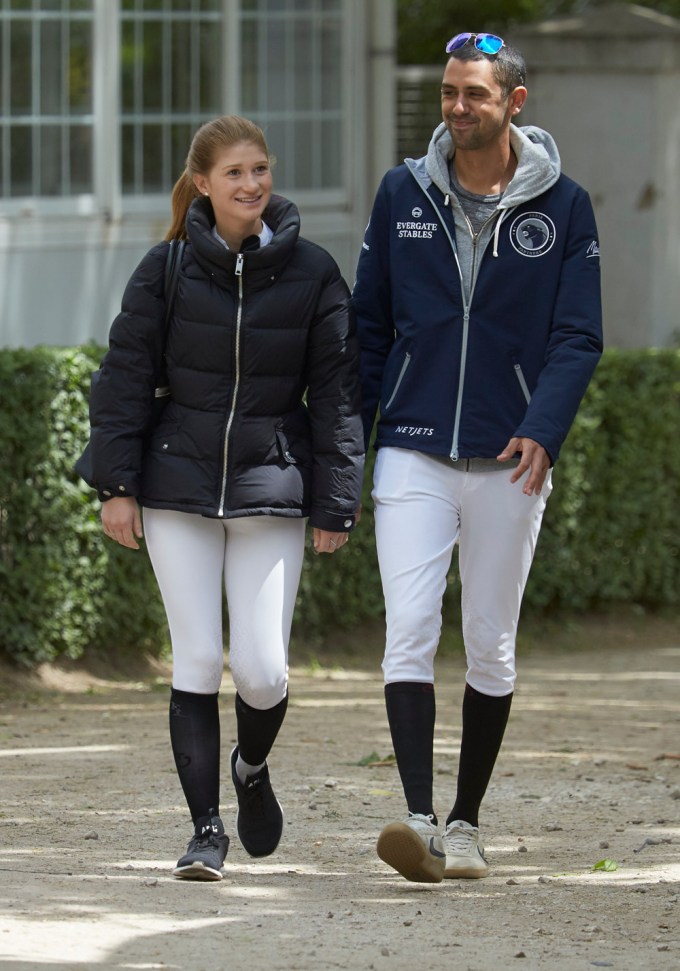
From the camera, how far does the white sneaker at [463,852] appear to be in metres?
5.03

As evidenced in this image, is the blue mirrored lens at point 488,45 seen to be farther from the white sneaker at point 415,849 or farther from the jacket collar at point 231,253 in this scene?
the white sneaker at point 415,849

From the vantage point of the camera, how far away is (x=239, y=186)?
4801mm

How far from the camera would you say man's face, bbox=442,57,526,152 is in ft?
16.0

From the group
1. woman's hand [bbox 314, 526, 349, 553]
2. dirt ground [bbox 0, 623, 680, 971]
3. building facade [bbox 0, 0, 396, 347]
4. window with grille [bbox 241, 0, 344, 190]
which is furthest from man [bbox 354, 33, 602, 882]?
window with grille [bbox 241, 0, 344, 190]

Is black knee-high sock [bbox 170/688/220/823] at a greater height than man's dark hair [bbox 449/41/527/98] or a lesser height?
lesser

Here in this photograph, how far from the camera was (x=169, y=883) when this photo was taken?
4.80 metres

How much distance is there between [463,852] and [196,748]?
0.83 meters

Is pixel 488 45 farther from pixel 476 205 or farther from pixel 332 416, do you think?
pixel 332 416

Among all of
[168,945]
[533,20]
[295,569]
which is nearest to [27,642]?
[295,569]

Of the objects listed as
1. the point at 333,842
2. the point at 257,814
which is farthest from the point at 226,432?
the point at 333,842

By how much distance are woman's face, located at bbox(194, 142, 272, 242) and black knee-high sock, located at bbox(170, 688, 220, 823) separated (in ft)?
4.24

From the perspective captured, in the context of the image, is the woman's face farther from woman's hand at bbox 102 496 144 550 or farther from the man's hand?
the man's hand

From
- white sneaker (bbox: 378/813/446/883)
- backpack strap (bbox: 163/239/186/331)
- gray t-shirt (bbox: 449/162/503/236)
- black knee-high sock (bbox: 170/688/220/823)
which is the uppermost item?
gray t-shirt (bbox: 449/162/503/236)

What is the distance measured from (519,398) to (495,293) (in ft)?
0.99
